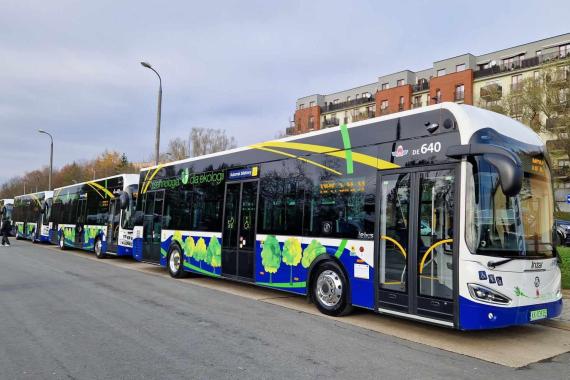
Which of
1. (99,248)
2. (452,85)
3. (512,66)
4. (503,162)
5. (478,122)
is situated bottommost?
(99,248)

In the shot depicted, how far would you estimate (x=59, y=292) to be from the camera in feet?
33.0

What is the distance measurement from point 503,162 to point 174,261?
382 inches

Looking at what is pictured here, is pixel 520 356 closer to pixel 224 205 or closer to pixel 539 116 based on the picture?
pixel 224 205

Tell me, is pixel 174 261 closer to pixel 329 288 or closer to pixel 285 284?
pixel 285 284

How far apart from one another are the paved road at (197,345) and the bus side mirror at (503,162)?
2079 mm

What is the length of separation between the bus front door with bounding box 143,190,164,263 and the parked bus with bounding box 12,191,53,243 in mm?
15745

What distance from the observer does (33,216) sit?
31.0 meters

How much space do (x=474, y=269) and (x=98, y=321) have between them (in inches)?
218

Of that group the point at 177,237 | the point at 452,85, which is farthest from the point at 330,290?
the point at 452,85

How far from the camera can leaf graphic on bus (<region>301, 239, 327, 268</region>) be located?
27.2ft

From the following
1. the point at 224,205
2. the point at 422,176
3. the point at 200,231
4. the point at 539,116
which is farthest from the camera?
the point at 539,116

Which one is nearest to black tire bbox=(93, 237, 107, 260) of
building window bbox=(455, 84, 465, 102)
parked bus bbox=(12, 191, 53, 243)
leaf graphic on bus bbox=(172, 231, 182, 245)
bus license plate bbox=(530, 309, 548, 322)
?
leaf graphic on bus bbox=(172, 231, 182, 245)

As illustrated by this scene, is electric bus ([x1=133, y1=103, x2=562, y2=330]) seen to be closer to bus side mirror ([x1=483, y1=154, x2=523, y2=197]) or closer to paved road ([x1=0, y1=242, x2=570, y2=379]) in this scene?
bus side mirror ([x1=483, y1=154, x2=523, y2=197])

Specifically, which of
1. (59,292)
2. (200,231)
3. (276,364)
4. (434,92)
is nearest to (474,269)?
(276,364)
